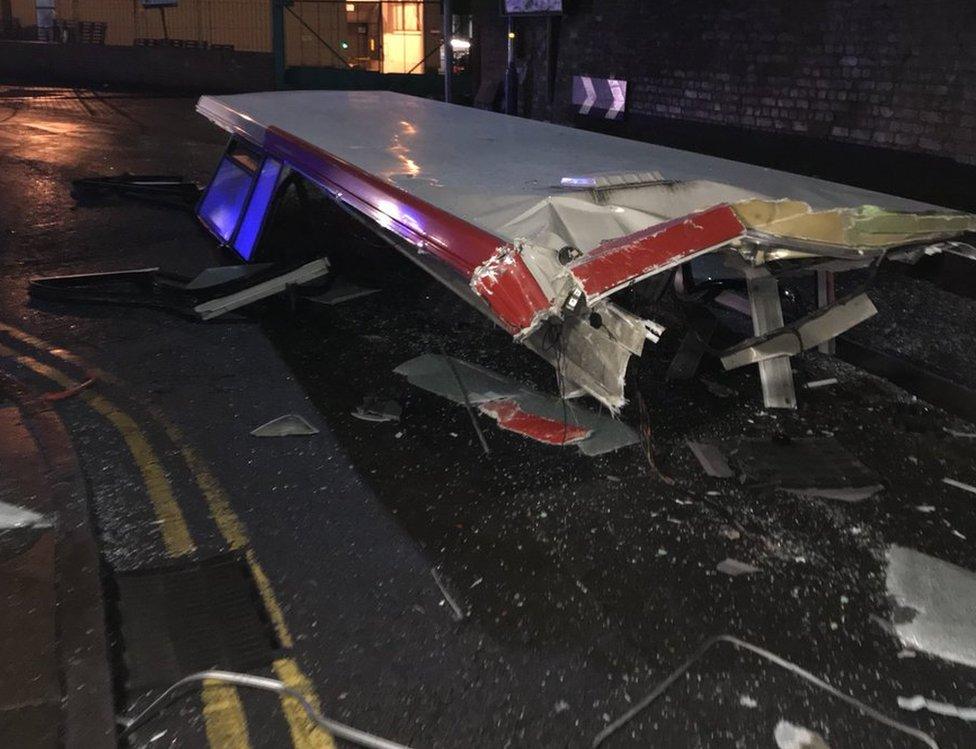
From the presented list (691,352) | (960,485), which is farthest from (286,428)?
(960,485)

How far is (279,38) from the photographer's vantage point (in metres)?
21.9

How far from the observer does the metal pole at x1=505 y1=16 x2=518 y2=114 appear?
15.0m

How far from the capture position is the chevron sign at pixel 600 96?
12.6 m

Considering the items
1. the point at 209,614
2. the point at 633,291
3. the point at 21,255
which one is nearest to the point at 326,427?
the point at 209,614

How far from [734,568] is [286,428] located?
273 cm

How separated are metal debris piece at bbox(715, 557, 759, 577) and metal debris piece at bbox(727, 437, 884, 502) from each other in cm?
76

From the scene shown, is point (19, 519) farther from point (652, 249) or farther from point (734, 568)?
point (734, 568)

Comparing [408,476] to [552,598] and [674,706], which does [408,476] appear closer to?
[552,598]

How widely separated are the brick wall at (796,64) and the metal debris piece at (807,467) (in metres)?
4.29

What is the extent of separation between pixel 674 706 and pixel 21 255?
838cm

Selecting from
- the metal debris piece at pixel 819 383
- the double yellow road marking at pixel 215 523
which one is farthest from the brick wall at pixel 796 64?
the double yellow road marking at pixel 215 523

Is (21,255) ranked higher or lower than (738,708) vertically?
higher

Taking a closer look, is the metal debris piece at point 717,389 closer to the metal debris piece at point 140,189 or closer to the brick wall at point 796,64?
the brick wall at point 796,64

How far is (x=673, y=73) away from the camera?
37.3 ft
